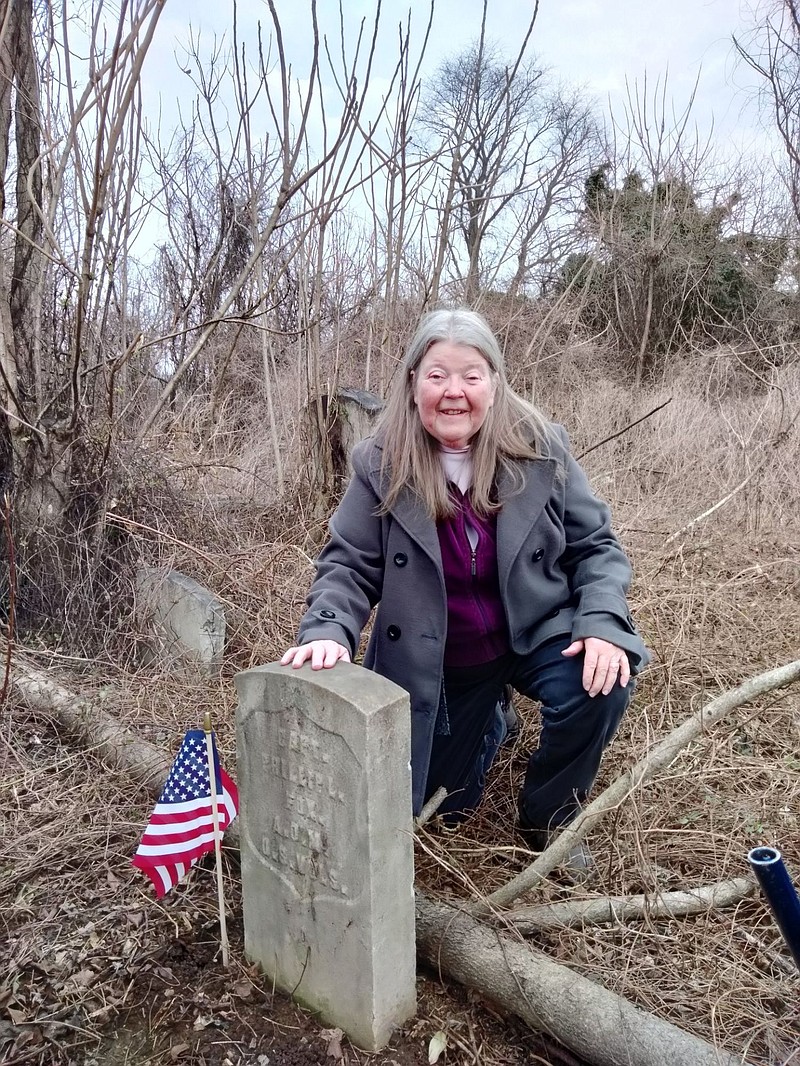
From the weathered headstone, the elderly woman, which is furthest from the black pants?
the weathered headstone

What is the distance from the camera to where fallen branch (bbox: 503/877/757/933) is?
7.16 feet

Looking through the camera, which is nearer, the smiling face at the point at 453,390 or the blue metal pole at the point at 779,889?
the blue metal pole at the point at 779,889

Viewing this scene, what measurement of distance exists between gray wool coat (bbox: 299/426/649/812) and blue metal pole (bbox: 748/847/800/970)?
0.89 metres

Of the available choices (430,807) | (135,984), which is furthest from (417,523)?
(135,984)

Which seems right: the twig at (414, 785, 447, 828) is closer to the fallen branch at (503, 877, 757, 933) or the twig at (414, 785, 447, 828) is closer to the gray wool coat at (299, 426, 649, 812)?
the gray wool coat at (299, 426, 649, 812)

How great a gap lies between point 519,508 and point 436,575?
33cm

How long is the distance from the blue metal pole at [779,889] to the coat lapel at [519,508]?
3.62ft

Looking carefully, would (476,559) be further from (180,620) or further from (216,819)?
(180,620)

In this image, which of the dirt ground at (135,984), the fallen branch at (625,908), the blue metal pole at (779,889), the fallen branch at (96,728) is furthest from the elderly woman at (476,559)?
the fallen branch at (96,728)

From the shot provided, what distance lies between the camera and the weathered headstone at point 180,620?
13.0ft

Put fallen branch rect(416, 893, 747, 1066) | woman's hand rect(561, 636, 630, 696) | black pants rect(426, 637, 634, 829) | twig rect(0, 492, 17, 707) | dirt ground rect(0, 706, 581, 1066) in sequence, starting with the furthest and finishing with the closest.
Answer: twig rect(0, 492, 17, 707) < black pants rect(426, 637, 634, 829) < woman's hand rect(561, 636, 630, 696) < dirt ground rect(0, 706, 581, 1066) < fallen branch rect(416, 893, 747, 1066)

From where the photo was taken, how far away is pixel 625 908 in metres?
2.23

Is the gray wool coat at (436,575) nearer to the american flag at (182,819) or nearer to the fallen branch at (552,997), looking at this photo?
the fallen branch at (552,997)

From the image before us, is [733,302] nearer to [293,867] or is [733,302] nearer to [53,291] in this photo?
[53,291]
